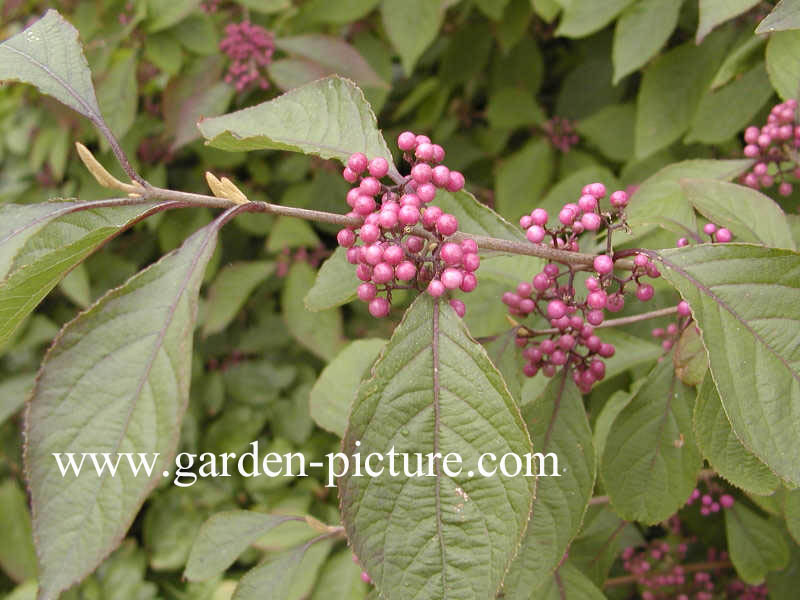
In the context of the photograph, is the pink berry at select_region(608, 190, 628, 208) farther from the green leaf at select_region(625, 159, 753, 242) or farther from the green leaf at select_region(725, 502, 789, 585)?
the green leaf at select_region(725, 502, 789, 585)

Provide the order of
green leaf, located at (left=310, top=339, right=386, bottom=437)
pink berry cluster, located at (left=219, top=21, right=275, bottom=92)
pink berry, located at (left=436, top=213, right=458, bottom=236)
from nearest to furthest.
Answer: pink berry, located at (left=436, top=213, right=458, bottom=236), green leaf, located at (left=310, top=339, right=386, bottom=437), pink berry cluster, located at (left=219, top=21, right=275, bottom=92)

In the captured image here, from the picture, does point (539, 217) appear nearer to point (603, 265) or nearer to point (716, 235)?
point (603, 265)

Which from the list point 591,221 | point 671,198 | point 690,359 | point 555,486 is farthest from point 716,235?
point 555,486

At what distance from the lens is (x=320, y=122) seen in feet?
3.77

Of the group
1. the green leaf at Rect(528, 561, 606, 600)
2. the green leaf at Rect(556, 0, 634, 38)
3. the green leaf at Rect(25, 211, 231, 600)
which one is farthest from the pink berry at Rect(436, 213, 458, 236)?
the green leaf at Rect(556, 0, 634, 38)

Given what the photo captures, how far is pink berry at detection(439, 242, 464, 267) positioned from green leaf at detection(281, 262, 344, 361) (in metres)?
1.95

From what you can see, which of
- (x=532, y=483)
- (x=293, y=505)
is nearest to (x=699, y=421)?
(x=532, y=483)

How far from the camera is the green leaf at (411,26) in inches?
90.1

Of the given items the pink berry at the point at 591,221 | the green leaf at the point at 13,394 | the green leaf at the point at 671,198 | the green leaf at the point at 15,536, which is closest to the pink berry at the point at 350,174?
the pink berry at the point at 591,221

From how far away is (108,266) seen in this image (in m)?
3.29

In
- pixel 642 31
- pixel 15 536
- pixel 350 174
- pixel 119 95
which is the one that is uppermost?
pixel 119 95

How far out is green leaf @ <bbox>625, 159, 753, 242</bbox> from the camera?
142 cm

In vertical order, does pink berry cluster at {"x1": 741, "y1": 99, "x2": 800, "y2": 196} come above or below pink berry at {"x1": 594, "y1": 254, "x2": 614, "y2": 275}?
above

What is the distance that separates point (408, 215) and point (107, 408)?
44 cm
